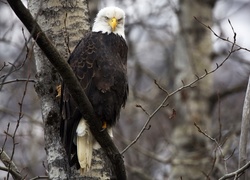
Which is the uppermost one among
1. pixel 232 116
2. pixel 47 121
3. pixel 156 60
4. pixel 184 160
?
pixel 156 60

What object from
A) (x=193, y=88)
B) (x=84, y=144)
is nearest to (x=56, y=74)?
(x=84, y=144)

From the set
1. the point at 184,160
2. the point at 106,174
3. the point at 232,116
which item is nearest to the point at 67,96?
the point at 106,174

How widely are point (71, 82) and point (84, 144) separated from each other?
2.50 feet

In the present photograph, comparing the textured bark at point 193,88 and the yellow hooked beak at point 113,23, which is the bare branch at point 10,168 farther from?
the textured bark at point 193,88

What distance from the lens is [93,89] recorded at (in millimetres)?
4938

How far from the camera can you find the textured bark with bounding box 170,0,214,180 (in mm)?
8422

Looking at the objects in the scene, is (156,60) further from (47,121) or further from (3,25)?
(47,121)

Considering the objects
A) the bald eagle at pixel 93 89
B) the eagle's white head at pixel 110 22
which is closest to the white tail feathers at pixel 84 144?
the bald eagle at pixel 93 89

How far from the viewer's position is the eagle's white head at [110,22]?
5.48m

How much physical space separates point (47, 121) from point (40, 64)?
0.40 metres

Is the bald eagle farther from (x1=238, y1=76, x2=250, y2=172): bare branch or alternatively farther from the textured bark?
→ the textured bark

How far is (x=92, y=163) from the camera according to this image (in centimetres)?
484

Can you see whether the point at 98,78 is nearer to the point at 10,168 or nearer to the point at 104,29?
the point at 104,29

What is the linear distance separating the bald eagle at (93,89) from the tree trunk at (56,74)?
7 cm
